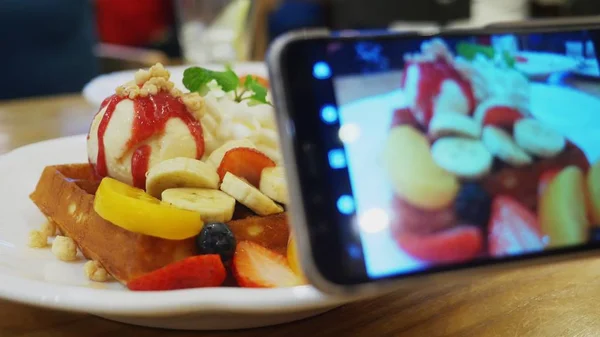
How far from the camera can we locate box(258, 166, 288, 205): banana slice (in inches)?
40.3

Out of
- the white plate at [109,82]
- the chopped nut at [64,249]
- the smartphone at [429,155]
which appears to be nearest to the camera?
the smartphone at [429,155]

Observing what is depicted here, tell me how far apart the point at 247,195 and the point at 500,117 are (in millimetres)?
430

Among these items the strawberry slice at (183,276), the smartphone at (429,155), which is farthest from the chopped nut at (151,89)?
the smartphone at (429,155)

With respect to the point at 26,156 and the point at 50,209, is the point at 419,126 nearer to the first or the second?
the point at 50,209

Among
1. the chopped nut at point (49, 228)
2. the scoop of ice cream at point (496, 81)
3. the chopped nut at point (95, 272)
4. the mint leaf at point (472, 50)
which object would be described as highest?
the mint leaf at point (472, 50)

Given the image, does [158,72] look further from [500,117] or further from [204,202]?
[500,117]

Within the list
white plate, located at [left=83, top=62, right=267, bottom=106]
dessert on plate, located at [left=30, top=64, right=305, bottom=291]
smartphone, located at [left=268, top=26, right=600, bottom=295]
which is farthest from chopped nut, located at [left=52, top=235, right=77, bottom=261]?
white plate, located at [left=83, top=62, right=267, bottom=106]

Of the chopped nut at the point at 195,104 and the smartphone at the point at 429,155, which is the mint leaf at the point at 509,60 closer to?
the smartphone at the point at 429,155

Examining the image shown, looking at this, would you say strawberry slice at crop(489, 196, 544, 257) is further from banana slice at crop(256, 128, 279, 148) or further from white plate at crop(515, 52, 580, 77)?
banana slice at crop(256, 128, 279, 148)

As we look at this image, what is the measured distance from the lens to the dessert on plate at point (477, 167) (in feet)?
2.12

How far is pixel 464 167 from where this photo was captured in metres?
0.67

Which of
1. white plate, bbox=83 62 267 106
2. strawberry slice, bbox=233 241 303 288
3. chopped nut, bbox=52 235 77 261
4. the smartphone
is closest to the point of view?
the smartphone

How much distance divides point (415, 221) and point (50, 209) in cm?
71

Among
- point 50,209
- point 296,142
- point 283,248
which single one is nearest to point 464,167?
point 296,142
